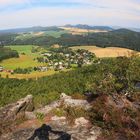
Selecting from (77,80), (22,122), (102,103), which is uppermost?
(102,103)

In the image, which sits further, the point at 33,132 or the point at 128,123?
the point at 33,132

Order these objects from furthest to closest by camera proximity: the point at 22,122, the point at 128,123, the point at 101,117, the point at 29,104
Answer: the point at 29,104 → the point at 22,122 → the point at 101,117 → the point at 128,123

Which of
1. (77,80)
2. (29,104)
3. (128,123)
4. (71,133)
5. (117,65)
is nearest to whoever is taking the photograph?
(128,123)

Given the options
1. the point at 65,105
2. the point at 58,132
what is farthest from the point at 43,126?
the point at 65,105

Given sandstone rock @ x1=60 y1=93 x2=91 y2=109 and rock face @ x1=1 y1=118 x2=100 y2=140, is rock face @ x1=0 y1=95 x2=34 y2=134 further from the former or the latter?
sandstone rock @ x1=60 y1=93 x2=91 y2=109

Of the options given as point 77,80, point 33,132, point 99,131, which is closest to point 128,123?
point 99,131

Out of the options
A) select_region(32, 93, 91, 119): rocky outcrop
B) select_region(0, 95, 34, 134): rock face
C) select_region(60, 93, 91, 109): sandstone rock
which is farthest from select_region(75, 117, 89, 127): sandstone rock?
select_region(0, 95, 34, 134): rock face

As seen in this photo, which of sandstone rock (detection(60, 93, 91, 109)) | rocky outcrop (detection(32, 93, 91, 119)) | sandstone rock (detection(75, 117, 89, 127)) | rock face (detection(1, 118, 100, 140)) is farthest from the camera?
sandstone rock (detection(60, 93, 91, 109))

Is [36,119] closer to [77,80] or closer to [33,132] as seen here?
[33,132]
